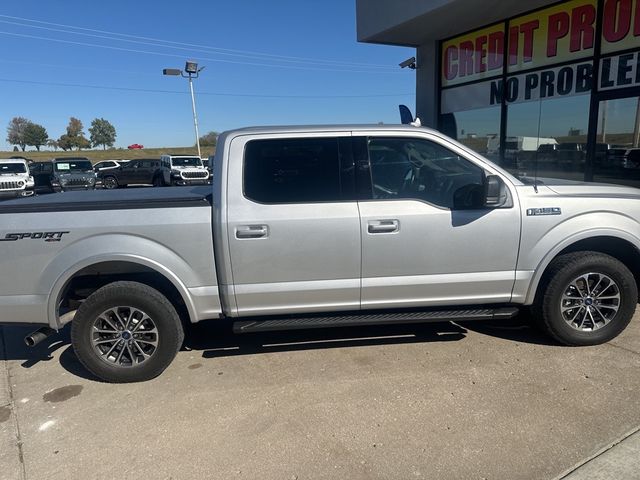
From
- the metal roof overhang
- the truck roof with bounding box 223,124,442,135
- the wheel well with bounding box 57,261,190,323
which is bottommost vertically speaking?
the wheel well with bounding box 57,261,190,323

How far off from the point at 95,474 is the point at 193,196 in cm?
211

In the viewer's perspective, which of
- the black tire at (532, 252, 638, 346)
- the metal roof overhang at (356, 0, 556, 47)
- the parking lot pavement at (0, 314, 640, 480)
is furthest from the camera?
the metal roof overhang at (356, 0, 556, 47)

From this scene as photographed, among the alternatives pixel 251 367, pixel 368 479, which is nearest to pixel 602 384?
pixel 368 479

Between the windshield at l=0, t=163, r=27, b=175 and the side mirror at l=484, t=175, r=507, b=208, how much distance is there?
2210cm

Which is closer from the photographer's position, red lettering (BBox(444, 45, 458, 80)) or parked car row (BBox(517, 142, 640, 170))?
parked car row (BBox(517, 142, 640, 170))

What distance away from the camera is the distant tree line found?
358 ft

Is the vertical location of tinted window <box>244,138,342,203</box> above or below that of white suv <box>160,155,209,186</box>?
above

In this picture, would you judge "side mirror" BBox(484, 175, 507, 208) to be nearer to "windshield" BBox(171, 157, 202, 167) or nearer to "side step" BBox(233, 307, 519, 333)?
"side step" BBox(233, 307, 519, 333)

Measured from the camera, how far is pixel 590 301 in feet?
12.9

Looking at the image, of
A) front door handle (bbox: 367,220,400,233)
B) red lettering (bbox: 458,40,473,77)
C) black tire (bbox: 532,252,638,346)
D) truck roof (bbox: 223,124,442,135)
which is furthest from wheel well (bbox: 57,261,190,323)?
red lettering (bbox: 458,40,473,77)

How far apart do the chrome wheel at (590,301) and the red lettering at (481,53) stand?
7396mm

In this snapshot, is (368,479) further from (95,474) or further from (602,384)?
(602,384)

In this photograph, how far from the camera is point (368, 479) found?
2553mm

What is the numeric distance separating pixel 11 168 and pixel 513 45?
67.1 ft
